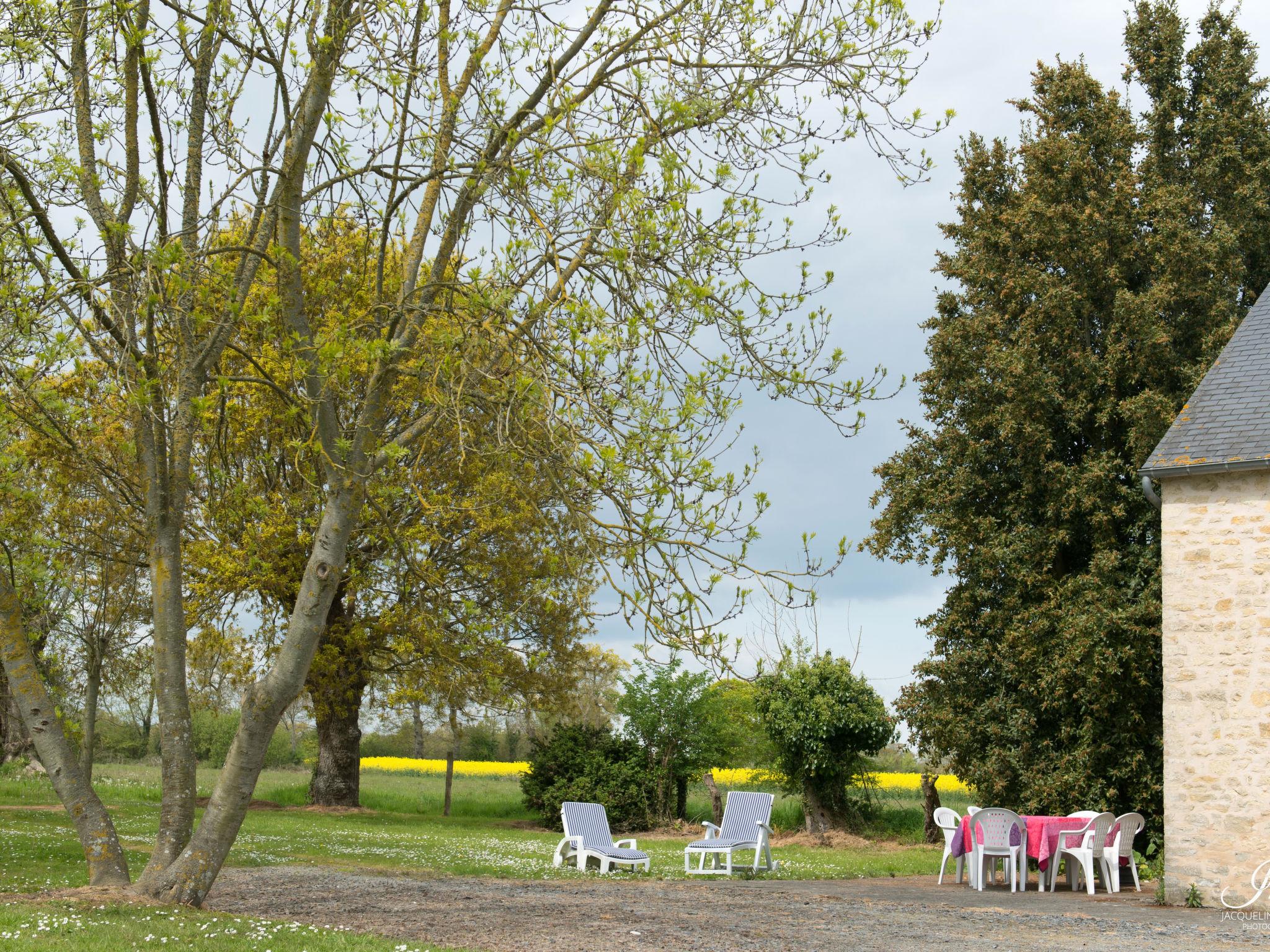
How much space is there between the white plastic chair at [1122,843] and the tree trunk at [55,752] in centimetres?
1090

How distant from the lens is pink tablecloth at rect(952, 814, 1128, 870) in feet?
41.8

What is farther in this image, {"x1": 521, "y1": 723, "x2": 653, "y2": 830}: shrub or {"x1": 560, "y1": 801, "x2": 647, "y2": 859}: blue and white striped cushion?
{"x1": 521, "y1": 723, "x2": 653, "y2": 830}: shrub

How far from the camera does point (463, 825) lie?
2175 centimetres

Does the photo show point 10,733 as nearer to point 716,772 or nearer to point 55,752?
point 716,772

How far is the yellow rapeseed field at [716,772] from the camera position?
24.3m

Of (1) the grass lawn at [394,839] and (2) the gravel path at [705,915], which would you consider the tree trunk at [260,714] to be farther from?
(1) the grass lawn at [394,839]

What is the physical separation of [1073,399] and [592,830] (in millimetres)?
10723

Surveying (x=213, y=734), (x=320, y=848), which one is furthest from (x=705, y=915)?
(x=213, y=734)

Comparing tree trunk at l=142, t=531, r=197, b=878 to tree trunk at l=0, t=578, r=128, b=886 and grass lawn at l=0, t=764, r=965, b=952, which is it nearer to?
tree trunk at l=0, t=578, r=128, b=886

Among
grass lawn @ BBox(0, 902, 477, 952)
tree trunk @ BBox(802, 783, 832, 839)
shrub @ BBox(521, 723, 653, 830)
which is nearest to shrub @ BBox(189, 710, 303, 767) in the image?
shrub @ BBox(521, 723, 653, 830)

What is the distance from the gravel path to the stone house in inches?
31.4

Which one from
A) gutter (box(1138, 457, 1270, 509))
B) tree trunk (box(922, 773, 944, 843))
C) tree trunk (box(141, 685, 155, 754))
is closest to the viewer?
gutter (box(1138, 457, 1270, 509))

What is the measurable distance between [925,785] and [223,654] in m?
14.4

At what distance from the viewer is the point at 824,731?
20766 mm
